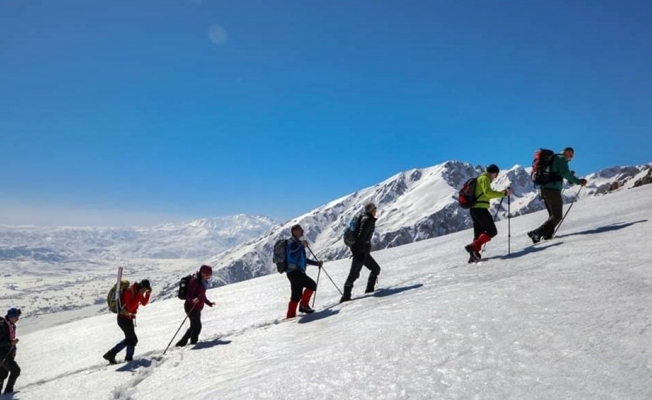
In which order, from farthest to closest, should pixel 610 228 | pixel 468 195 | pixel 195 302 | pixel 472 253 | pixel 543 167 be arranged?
pixel 543 167 < pixel 610 228 < pixel 472 253 < pixel 468 195 < pixel 195 302

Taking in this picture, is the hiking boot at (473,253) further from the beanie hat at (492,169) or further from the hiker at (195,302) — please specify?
the hiker at (195,302)

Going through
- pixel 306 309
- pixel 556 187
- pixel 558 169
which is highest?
pixel 558 169

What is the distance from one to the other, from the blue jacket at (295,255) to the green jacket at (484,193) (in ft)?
17.9

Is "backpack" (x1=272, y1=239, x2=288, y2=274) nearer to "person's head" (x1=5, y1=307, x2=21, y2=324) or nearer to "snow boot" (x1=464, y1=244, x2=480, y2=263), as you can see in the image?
"snow boot" (x1=464, y1=244, x2=480, y2=263)

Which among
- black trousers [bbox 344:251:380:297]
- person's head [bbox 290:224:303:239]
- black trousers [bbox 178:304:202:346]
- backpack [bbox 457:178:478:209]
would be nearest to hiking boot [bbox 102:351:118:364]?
black trousers [bbox 178:304:202:346]

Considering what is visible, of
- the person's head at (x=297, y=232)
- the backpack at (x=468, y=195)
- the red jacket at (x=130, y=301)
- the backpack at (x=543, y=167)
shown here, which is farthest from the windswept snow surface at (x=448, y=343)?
the person's head at (x=297, y=232)

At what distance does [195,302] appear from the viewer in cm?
1200

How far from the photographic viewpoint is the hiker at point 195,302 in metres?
12.0

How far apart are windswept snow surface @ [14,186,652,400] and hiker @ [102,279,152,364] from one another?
0.53 meters

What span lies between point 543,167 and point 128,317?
13.8 metres

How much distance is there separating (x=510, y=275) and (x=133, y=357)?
10941mm

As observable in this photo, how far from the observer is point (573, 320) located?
611 centimetres

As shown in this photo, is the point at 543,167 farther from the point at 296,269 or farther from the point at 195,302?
the point at 195,302

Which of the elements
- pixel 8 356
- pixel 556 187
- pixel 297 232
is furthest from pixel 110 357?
pixel 556 187
